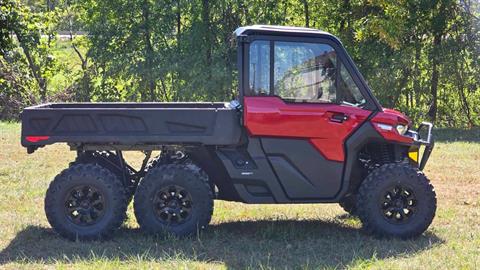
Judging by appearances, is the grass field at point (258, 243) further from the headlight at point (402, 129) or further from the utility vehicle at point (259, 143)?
the headlight at point (402, 129)

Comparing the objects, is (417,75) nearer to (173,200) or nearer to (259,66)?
(259,66)

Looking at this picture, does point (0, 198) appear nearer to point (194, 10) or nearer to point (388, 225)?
point (388, 225)

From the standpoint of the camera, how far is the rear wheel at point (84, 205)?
6.21 meters

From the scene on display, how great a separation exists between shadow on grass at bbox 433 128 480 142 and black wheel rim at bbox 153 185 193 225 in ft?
31.6

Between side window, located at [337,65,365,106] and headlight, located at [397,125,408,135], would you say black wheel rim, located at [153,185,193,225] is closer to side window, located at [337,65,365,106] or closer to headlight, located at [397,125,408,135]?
side window, located at [337,65,365,106]

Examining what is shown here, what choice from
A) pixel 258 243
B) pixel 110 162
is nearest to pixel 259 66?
pixel 258 243

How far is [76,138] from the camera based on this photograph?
6.22m

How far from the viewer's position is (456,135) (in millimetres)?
15453

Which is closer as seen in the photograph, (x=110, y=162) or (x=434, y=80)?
(x=110, y=162)

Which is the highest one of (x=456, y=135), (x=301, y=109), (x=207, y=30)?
(x=207, y=30)

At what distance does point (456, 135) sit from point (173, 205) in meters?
10.8

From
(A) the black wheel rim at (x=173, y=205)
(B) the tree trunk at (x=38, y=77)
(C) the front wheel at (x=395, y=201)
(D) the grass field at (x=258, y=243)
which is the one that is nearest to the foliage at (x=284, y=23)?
(B) the tree trunk at (x=38, y=77)

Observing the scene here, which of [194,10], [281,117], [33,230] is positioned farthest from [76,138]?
[194,10]

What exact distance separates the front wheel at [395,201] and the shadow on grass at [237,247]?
0.14 m
